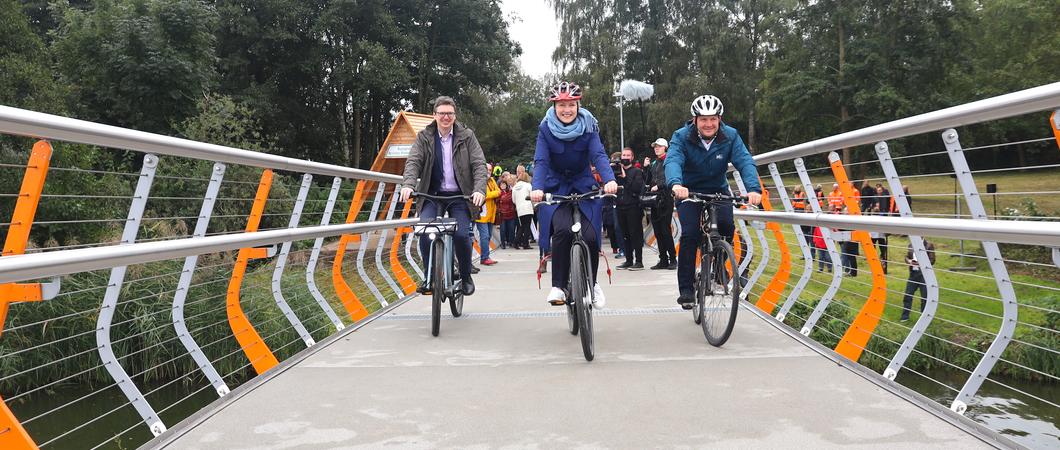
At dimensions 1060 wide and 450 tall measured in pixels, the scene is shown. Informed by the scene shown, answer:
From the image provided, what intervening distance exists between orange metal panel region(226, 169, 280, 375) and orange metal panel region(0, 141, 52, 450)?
1.85 metres

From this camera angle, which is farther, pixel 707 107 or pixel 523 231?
pixel 523 231

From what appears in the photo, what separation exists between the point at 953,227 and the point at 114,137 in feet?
11.1

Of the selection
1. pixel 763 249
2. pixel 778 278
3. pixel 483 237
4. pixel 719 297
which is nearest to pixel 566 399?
pixel 719 297

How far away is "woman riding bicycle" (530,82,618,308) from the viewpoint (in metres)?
5.39

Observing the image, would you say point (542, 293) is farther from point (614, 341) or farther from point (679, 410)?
point (679, 410)

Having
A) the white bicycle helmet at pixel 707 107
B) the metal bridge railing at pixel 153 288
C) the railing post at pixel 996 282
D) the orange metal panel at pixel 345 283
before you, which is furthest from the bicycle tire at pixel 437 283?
the railing post at pixel 996 282

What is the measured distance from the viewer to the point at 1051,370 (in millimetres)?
9398

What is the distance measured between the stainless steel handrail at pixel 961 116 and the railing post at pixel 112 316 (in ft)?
10.9

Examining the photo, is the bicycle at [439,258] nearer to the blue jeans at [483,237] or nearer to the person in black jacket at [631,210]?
the person in black jacket at [631,210]

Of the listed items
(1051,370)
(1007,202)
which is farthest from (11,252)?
(1007,202)

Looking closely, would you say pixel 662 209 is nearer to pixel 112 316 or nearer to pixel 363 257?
pixel 363 257

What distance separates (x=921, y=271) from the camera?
416cm

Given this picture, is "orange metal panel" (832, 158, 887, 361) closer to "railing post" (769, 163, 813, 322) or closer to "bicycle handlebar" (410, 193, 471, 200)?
"railing post" (769, 163, 813, 322)

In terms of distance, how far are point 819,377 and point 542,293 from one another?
427 centimetres
